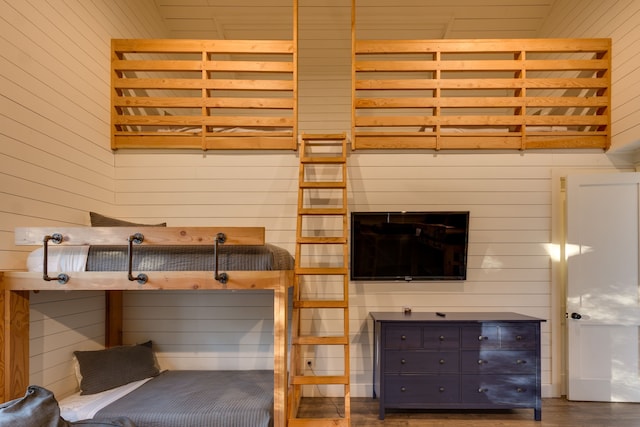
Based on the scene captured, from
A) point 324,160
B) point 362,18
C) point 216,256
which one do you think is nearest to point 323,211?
point 324,160

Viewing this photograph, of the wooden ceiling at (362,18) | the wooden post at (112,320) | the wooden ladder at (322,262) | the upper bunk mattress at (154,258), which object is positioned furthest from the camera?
the wooden ceiling at (362,18)

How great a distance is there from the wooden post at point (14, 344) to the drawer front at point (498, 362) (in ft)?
10.7

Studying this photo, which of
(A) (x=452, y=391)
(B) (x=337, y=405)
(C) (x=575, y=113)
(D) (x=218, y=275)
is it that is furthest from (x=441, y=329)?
(C) (x=575, y=113)

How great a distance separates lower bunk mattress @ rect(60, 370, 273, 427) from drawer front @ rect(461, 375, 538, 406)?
1698 millimetres

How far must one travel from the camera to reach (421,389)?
3.23m

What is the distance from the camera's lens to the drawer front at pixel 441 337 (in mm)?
3258

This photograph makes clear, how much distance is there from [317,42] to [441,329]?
12.7ft

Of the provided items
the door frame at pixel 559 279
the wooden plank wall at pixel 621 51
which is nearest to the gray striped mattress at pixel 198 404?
the door frame at pixel 559 279

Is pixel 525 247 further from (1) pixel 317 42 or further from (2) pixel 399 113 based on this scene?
(1) pixel 317 42

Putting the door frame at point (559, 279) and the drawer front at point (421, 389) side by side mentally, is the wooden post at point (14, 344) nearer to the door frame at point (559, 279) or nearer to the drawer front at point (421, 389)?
the drawer front at point (421, 389)

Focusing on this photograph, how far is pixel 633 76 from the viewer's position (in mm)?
3383

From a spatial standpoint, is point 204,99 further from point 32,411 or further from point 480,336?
point 480,336

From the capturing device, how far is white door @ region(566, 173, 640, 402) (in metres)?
3.52

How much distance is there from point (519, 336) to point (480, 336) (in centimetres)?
33
